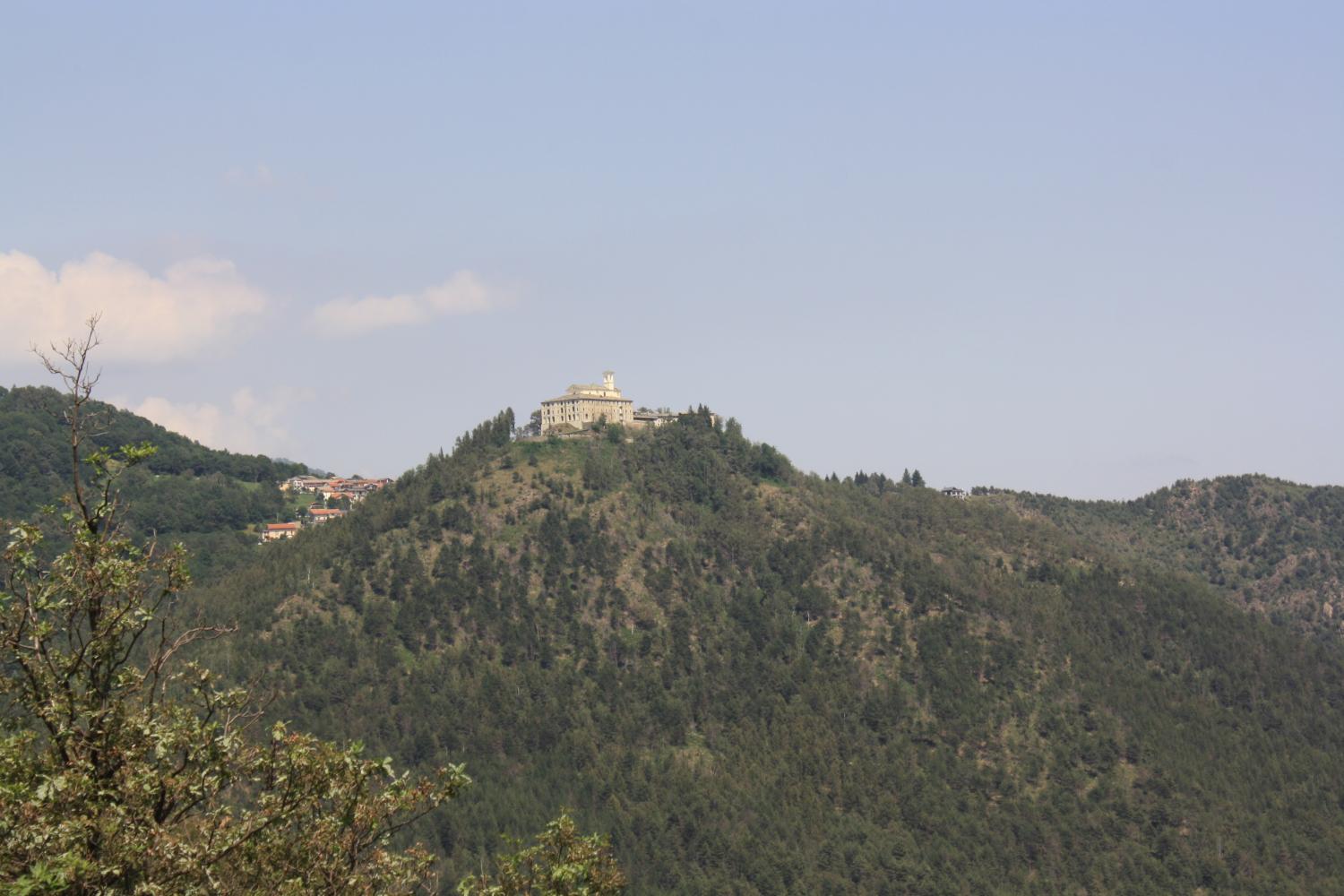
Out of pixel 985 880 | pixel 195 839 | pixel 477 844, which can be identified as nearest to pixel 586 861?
pixel 195 839

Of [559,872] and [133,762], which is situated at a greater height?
[133,762]

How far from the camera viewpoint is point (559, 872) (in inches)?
1375

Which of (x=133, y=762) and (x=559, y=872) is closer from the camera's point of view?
(x=133, y=762)

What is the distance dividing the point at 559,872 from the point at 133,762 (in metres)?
10.6

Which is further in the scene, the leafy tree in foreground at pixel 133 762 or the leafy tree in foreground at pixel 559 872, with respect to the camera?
the leafy tree in foreground at pixel 559 872

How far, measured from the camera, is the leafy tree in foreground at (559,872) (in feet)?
116

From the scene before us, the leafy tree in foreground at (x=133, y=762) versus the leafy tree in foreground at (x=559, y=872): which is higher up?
the leafy tree in foreground at (x=133, y=762)

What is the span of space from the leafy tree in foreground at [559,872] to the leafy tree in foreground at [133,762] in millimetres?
3708

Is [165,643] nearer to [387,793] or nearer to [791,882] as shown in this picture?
[387,793]

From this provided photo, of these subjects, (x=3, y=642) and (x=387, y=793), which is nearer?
(x=3, y=642)

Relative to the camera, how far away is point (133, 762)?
29094 mm

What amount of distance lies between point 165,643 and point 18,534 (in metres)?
3.76

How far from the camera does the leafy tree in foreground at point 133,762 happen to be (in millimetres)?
27734

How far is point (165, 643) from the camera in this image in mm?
30469
